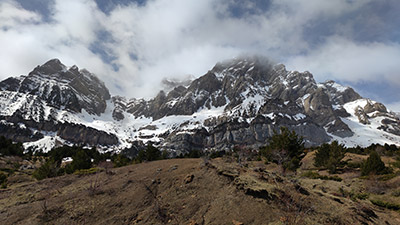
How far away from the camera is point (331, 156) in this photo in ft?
102

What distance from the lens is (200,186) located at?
A: 38.0ft

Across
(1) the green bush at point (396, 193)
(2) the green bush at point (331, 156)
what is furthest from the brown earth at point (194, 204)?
(2) the green bush at point (331, 156)

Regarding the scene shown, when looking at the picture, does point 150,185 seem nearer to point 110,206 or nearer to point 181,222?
point 110,206

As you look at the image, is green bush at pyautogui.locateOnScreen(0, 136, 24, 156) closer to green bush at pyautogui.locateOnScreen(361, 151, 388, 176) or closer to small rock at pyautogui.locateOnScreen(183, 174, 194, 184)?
small rock at pyautogui.locateOnScreen(183, 174, 194, 184)

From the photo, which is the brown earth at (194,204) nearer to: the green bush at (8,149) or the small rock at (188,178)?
the small rock at (188,178)

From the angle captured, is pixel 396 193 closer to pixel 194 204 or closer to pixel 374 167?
pixel 374 167

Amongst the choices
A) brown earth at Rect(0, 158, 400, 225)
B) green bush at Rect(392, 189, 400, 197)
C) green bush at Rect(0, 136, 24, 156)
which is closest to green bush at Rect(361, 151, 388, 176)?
green bush at Rect(392, 189, 400, 197)

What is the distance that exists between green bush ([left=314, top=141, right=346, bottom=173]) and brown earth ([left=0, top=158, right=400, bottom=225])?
18984 mm

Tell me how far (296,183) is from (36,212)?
1343cm

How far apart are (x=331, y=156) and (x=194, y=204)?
2970cm

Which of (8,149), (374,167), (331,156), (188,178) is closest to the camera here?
(188,178)

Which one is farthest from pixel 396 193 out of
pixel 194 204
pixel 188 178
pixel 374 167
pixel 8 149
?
pixel 8 149

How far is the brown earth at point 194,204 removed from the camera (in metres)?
8.60

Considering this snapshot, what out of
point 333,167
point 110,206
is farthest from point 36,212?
point 333,167
